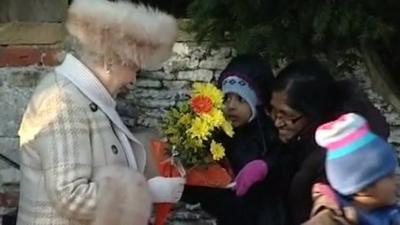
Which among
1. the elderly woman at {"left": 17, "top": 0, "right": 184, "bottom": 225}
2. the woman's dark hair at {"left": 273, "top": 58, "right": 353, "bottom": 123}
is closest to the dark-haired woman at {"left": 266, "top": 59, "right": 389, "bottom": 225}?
the woman's dark hair at {"left": 273, "top": 58, "right": 353, "bottom": 123}

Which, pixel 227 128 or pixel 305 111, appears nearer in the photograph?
pixel 305 111

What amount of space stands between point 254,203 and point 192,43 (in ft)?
4.27

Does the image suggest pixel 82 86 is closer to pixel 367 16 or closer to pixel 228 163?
pixel 228 163

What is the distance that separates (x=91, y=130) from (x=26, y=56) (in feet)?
5.16

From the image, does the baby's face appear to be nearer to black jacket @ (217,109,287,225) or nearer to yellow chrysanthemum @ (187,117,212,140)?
black jacket @ (217,109,287,225)

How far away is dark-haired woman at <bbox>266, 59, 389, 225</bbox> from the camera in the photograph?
3539 millimetres

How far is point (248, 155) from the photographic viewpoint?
3908mm

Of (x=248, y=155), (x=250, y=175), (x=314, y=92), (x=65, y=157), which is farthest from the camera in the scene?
(x=248, y=155)

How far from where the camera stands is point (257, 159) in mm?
3828

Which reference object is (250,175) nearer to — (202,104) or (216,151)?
(216,151)

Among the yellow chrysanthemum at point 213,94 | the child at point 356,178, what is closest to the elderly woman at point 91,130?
the yellow chrysanthemum at point 213,94

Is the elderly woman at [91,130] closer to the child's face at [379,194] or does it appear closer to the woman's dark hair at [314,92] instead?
the woman's dark hair at [314,92]

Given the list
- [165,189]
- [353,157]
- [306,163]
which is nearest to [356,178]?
[353,157]

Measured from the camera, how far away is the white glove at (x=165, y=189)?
11.7ft
